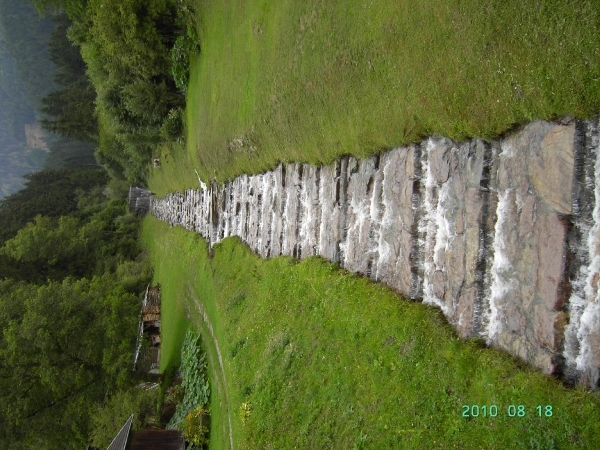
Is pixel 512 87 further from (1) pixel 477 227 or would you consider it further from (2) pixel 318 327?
(2) pixel 318 327

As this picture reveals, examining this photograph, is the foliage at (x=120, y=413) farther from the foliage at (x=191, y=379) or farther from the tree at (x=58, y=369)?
the foliage at (x=191, y=379)

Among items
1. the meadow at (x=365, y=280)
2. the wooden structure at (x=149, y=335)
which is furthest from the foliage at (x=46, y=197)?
the meadow at (x=365, y=280)

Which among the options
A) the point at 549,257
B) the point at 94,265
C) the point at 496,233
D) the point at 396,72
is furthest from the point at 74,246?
the point at 549,257

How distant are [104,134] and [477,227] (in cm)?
3618

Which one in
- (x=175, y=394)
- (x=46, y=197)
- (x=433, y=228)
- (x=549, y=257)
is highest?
(x=46, y=197)

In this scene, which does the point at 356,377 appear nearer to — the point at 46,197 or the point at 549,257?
the point at 549,257

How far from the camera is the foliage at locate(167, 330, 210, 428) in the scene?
13406mm

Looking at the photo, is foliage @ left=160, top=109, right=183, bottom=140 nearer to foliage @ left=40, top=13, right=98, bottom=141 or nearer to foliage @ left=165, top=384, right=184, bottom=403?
foliage @ left=165, top=384, right=184, bottom=403

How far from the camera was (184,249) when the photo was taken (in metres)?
20.1

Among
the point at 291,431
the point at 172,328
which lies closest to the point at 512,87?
the point at 291,431

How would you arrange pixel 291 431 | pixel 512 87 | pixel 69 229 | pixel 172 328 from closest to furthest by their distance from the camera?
pixel 512 87 → pixel 291 431 → pixel 172 328 → pixel 69 229

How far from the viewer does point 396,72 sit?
21.2ft

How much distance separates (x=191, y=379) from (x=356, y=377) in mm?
9014

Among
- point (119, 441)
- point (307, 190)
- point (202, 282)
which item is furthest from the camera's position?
point (202, 282)
